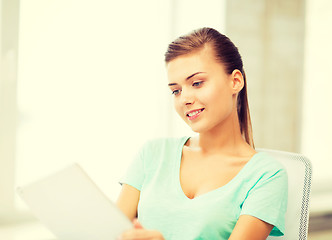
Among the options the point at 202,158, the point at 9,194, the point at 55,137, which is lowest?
the point at 9,194

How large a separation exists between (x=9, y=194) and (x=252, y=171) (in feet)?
4.42

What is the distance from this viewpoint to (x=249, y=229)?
0.98m

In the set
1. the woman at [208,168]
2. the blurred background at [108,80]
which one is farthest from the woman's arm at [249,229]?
the blurred background at [108,80]

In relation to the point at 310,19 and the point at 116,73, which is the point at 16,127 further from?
the point at 310,19

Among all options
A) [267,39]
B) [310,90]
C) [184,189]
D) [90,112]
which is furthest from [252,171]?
[310,90]

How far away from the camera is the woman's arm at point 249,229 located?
0.98 metres

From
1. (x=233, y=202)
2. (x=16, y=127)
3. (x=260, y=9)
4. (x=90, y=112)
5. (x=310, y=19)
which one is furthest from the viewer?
(x=310, y=19)

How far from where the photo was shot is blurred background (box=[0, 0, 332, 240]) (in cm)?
192

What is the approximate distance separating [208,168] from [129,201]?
0.90 feet

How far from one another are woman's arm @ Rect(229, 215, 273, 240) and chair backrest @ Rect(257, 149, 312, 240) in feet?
0.46

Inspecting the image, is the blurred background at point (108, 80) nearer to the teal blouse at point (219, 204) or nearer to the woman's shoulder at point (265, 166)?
the teal blouse at point (219, 204)

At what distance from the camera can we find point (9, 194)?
1.92 m

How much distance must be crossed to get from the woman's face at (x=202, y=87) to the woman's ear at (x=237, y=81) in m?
0.01

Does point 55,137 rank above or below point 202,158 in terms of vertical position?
below
